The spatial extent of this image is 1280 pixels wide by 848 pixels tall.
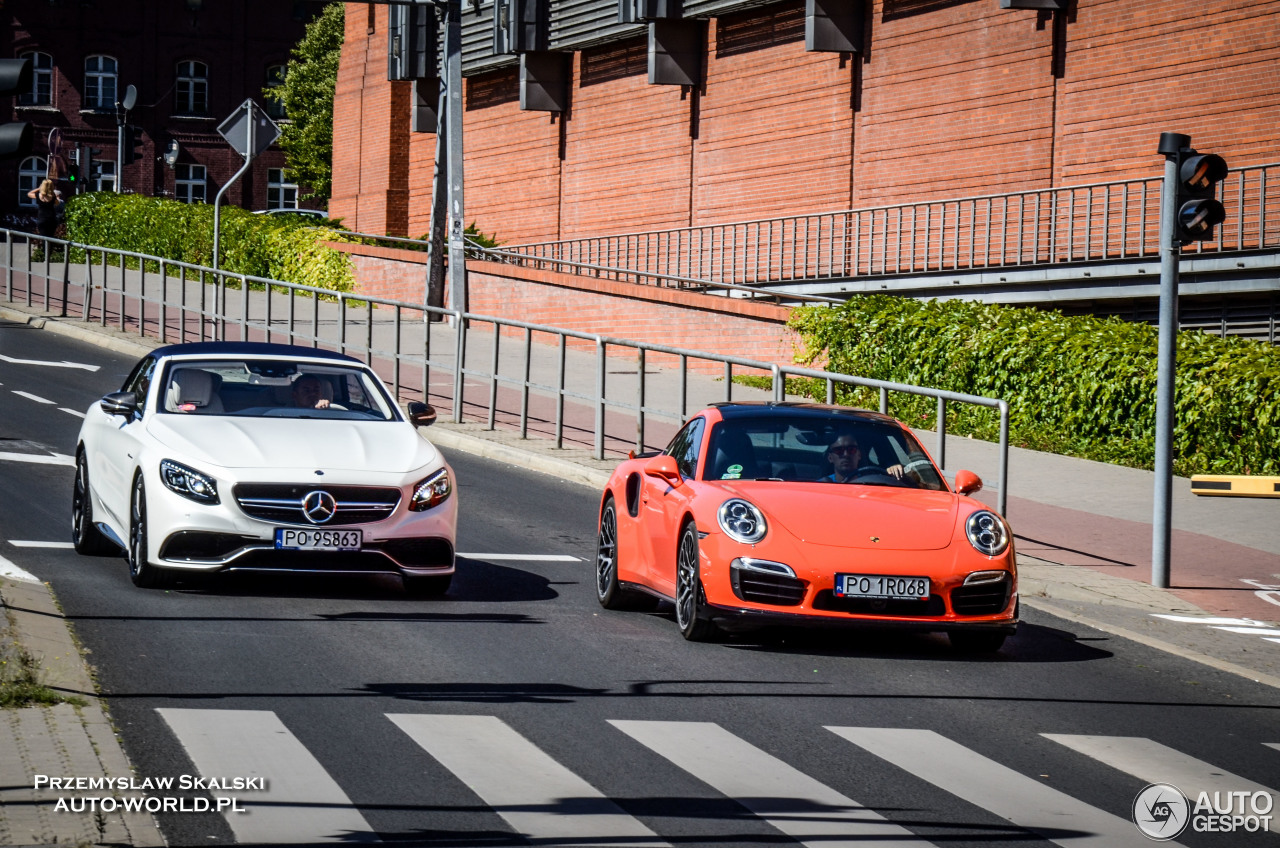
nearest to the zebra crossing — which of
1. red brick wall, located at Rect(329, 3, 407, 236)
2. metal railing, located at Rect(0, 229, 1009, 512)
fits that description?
metal railing, located at Rect(0, 229, 1009, 512)

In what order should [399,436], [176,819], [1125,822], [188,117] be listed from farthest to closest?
[188,117]
[399,436]
[1125,822]
[176,819]

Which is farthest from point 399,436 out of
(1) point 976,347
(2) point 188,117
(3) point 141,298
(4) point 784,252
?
(2) point 188,117

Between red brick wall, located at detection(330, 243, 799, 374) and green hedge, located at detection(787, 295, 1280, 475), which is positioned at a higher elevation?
red brick wall, located at detection(330, 243, 799, 374)

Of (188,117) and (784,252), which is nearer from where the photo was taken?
(784,252)

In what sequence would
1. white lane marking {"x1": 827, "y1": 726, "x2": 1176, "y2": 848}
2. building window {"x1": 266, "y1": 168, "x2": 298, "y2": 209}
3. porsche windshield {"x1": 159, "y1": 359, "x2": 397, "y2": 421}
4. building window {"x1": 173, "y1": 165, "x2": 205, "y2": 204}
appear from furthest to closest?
building window {"x1": 266, "y1": 168, "x2": 298, "y2": 209} < building window {"x1": 173, "y1": 165, "x2": 205, "y2": 204} < porsche windshield {"x1": 159, "y1": 359, "x2": 397, "y2": 421} < white lane marking {"x1": 827, "y1": 726, "x2": 1176, "y2": 848}

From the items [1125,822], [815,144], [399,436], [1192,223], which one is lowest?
[1125,822]

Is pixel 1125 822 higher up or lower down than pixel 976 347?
lower down

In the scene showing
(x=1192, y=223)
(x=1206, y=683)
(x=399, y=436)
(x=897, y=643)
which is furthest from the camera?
(x=1192, y=223)

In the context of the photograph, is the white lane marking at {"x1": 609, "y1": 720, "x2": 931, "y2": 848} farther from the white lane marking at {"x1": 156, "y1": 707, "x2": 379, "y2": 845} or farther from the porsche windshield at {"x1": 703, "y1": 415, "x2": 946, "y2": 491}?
the porsche windshield at {"x1": 703, "y1": 415, "x2": 946, "y2": 491}

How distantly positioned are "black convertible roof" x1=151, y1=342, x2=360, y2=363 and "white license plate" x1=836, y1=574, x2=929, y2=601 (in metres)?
4.32

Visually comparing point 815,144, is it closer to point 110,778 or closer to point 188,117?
point 110,778

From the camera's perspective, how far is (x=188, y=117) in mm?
78250

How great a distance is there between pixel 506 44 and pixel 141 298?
1383cm

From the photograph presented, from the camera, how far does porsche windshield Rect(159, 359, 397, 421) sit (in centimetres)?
1191
